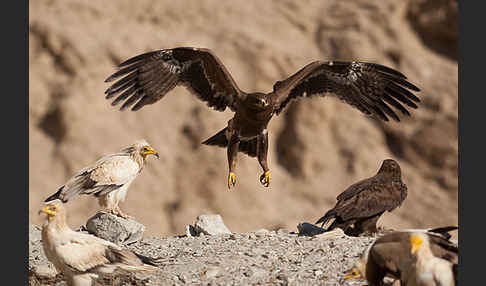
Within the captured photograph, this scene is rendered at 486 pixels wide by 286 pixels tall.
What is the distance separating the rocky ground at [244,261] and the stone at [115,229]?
4.8 inches

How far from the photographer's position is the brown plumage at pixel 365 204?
7910 millimetres

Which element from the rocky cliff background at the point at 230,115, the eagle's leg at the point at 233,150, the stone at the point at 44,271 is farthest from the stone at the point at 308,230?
the rocky cliff background at the point at 230,115

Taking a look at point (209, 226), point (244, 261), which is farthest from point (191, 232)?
point (244, 261)

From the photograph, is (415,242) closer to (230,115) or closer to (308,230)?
(308,230)

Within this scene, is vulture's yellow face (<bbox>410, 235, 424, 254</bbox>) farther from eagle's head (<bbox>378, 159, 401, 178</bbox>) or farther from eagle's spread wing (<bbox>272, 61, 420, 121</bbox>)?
eagle's spread wing (<bbox>272, 61, 420, 121</bbox>)

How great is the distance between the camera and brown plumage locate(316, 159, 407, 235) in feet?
26.0

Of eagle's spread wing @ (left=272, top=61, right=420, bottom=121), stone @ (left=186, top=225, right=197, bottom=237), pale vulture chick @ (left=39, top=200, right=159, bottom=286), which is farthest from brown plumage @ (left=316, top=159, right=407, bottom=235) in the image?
pale vulture chick @ (left=39, top=200, right=159, bottom=286)

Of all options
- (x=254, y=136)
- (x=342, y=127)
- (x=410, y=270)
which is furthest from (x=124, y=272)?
(x=342, y=127)

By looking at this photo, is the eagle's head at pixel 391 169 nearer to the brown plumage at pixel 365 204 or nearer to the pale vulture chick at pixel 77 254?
the brown plumage at pixel 365 204

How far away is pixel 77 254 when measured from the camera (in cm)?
596

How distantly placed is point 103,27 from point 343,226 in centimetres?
976

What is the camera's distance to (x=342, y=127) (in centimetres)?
1675

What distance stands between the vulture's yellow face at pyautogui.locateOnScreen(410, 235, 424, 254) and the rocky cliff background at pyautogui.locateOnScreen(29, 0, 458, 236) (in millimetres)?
10451

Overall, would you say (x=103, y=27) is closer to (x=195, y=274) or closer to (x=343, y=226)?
(x=343, y=226)
